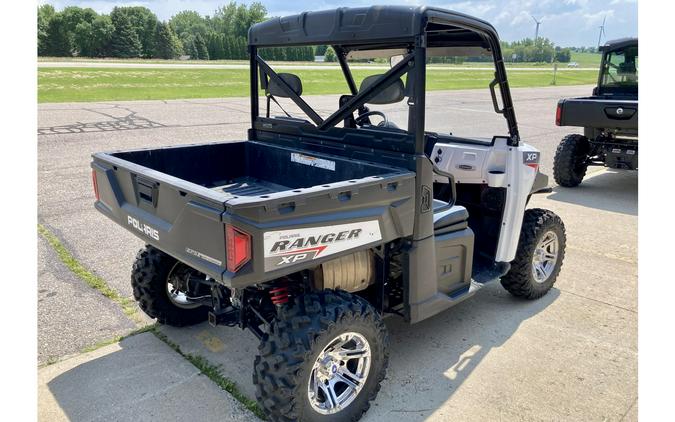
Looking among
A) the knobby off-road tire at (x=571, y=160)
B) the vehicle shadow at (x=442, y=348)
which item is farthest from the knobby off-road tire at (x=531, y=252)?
the knobby off-road tire at (x=571, y=160)

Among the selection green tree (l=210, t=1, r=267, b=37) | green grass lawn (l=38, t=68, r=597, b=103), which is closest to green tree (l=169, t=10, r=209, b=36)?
green tree (l=210, t=1, r=267, b=37)

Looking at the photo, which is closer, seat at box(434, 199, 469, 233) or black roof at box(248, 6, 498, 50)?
black roof at box(248, 6, 498, 50)

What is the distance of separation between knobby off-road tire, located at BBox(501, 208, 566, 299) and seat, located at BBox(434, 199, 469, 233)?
82 cm

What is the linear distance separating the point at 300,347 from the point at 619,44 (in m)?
7.50

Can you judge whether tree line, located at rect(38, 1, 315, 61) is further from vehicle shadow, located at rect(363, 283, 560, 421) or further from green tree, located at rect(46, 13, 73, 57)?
vehicle shadow, located at rect(363, 283, 560, 421)

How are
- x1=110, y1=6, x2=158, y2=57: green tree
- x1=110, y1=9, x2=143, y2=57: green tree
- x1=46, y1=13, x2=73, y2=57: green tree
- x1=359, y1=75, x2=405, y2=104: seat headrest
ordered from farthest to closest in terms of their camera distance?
1. x1=110, y1=6, x2=158, y2=57: green tree
2. x1=110, y1=9, x2=143, y2=57: green tree
3. x1=46, y1=13, x2=73, y2=57: green tree
4. x1=359, y1=75, x2=405, y2=104: seat headrest

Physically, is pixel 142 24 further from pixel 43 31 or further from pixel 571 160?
pixel 571 160

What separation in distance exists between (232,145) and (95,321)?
157cm

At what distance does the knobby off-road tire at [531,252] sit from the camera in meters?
4.05

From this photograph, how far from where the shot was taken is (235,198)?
91.4 inches

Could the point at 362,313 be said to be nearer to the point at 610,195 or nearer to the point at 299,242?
the point at 299,242

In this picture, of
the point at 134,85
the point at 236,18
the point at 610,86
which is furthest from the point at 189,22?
the point at 610,86

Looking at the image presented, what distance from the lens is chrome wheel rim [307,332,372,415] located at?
Answer: 2.71 m

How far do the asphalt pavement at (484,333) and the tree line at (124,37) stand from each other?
55.6 m
